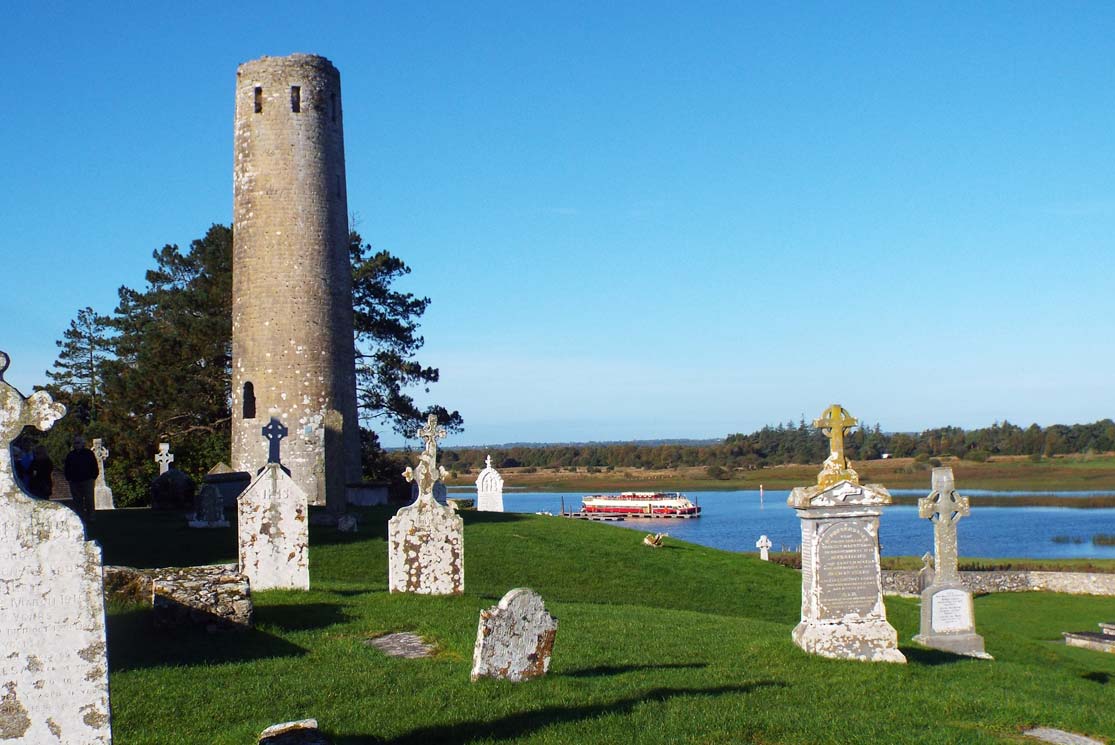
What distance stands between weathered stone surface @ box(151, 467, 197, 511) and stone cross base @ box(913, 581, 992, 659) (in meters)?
18.5

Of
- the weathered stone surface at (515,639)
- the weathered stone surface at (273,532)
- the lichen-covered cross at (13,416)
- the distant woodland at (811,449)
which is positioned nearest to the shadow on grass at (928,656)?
the weathered stone surface at (515,639)

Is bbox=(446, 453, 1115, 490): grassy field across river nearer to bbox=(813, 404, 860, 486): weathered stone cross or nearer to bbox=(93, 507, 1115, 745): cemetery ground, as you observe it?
bbox=(813, 404, 860, 486): weathered stone cross

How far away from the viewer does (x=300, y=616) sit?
442 inches

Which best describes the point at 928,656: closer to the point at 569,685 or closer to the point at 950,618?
the point at 950,618

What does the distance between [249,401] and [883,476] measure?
90424mm

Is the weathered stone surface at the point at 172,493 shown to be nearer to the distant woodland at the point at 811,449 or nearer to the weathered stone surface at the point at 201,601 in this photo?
the weathered stone surface at the point at 201,601

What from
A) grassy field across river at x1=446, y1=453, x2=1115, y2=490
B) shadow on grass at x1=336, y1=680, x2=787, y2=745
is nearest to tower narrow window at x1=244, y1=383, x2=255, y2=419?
shadow on grass at x1=336, y1=680, x2=787, y2=745

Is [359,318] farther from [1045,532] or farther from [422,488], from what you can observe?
[1045,532]

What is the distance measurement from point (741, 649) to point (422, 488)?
209 inches

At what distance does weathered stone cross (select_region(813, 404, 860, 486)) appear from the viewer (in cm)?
1099

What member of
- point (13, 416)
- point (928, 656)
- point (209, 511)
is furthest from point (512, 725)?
point (209, 511)

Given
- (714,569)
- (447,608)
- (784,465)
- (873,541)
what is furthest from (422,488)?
(784,465)

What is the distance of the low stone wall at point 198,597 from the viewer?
9.97m

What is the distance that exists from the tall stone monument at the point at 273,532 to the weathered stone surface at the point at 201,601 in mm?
2695
